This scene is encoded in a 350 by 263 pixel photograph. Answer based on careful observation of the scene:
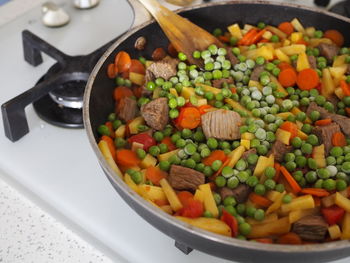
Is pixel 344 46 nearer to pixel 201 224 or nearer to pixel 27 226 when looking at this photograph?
pixel 201 224

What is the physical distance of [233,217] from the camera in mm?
1200

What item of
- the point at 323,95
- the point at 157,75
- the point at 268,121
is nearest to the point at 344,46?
the point at 323,95

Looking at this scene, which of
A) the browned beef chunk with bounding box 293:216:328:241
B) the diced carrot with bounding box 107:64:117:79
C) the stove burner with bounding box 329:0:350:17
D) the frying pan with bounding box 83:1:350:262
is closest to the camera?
the frying pan with bounding box 83:1:350:262

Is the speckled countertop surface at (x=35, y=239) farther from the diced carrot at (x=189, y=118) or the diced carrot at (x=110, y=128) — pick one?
the diced carrot at (x=189, y=118)

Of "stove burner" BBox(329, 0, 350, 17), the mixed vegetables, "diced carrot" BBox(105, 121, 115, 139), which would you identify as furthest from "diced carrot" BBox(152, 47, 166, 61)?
"stove burner" BBox(329, 0, 350, 17)

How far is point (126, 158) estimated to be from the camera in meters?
1.36

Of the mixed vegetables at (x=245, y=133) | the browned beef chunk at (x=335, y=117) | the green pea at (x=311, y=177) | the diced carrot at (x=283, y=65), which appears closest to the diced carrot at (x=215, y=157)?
the mixed vegetables at (x=245, y=133)

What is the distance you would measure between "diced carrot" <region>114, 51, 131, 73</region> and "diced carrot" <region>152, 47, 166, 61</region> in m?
0.15

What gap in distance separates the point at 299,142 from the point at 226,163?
0.22 m

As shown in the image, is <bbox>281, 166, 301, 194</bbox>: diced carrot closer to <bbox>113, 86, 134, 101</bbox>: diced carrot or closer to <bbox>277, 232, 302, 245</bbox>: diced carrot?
<bbox>277, 232, 302, 245</bbox>: diced carrot

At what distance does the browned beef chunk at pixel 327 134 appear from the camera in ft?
4.60

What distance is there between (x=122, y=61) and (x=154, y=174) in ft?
1.39

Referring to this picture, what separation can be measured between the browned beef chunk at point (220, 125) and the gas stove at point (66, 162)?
320 mm

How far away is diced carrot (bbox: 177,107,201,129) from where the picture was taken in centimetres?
148
